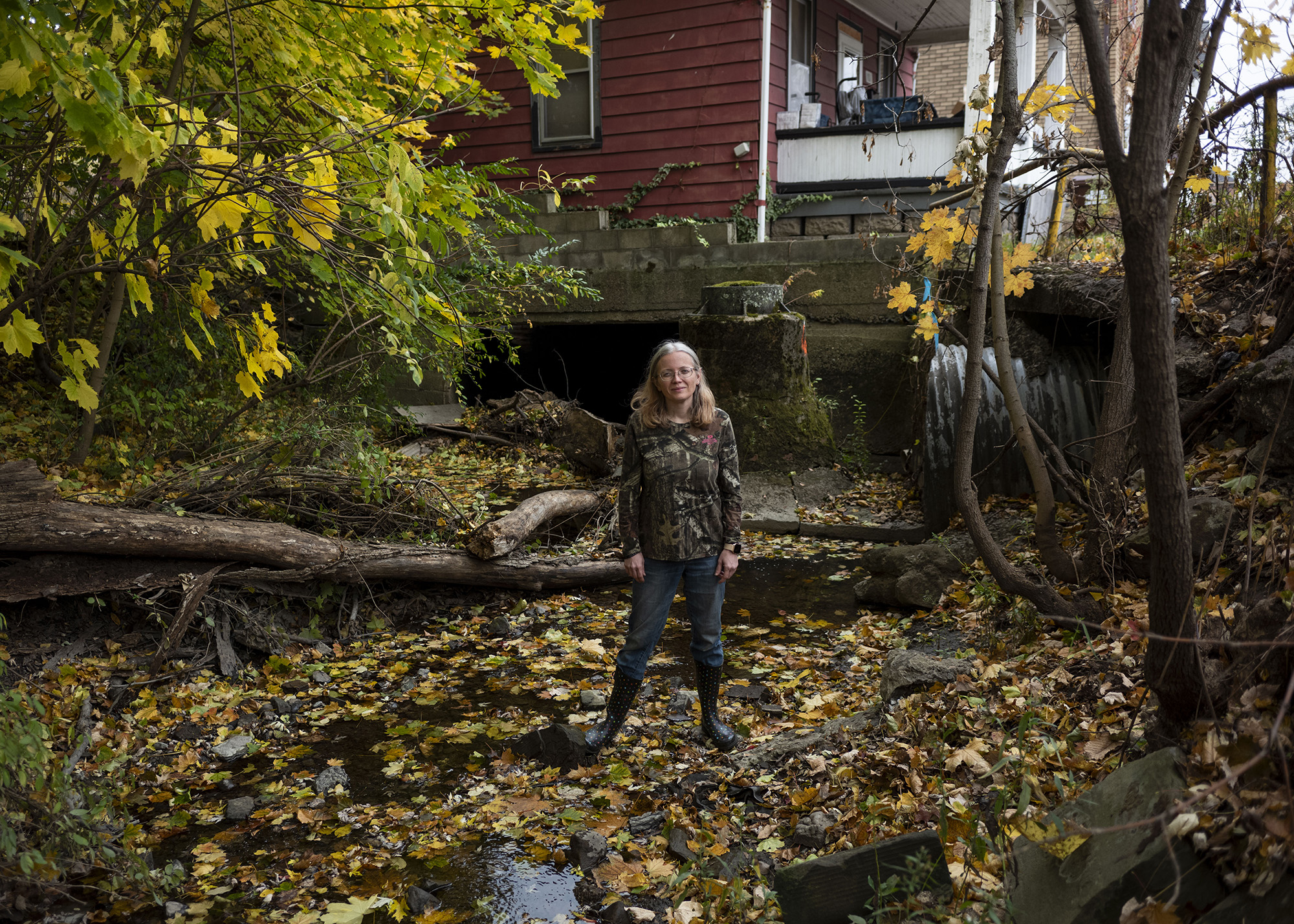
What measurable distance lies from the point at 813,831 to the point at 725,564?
125 cm

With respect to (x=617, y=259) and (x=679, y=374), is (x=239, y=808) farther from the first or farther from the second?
(x=617, y=259)

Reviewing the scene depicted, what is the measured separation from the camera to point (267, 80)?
5652 millimetres

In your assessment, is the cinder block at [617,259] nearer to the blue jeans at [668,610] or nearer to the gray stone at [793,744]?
the blue jeans at [668,610]

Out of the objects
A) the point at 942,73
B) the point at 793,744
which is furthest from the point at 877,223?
the point at 942,73

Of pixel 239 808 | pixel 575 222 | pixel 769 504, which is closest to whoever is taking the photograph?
pixel 239 808

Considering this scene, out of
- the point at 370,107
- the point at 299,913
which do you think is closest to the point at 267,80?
the point at 370,107

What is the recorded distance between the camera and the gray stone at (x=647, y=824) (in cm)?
333

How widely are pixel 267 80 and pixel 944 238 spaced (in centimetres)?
443

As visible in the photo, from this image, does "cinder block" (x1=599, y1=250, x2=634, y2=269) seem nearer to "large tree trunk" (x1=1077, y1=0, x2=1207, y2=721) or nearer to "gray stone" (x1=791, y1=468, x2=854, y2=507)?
"gray stone" (x1=791, y1=468, x2=854, y2=507)

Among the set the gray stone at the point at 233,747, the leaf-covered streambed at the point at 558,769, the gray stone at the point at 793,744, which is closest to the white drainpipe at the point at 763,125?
the leaf-covered streambed at the point at 558,769

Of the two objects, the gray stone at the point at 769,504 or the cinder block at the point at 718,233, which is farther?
the cinder block at the point at 718,233

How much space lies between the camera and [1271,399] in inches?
170

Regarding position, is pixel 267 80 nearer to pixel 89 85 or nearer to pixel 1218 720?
pixel 89 85

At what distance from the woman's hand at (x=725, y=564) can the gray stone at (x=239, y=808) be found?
2.21 metres
